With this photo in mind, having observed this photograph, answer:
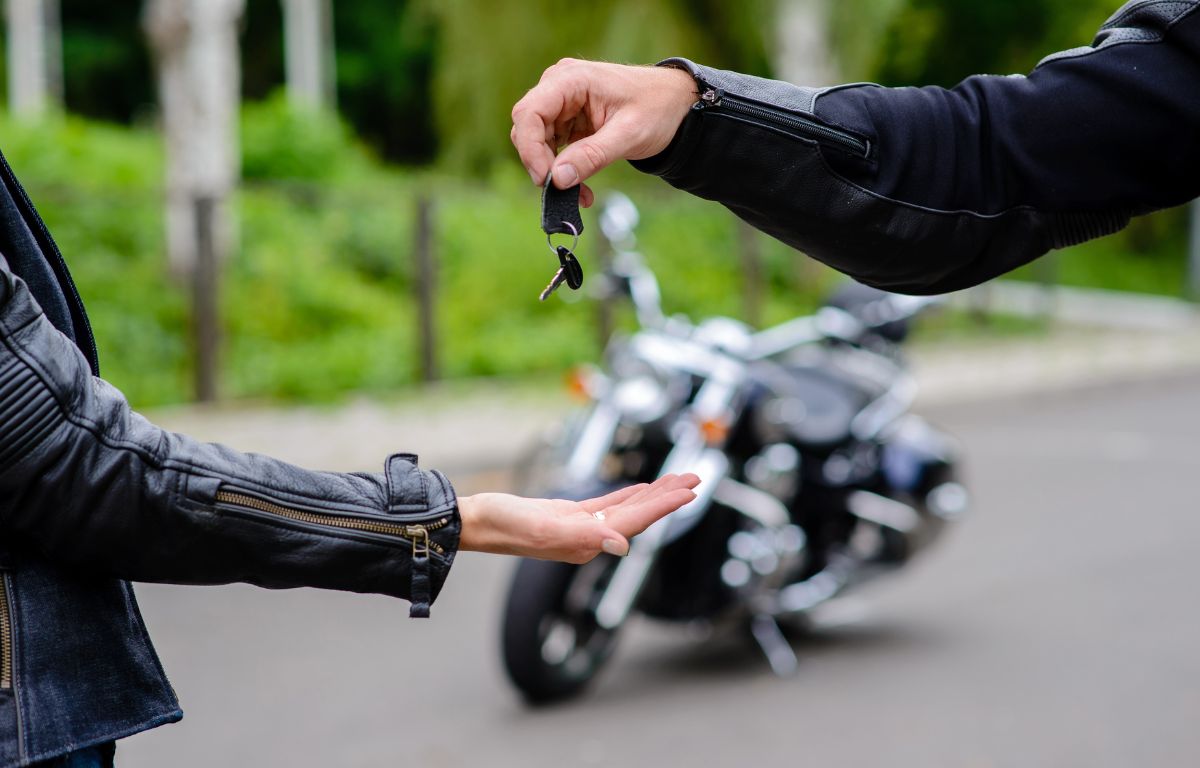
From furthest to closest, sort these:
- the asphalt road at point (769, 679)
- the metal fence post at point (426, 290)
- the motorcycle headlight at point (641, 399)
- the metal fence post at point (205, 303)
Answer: the metal fence post at point (426, 290) < the metal fence post at point (205, 303) < the motorcycle headlight at point (641, 399) < the asphalt road at point (769, 679)

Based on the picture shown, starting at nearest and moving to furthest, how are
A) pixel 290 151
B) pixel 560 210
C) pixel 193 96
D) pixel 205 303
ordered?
1. pixel 560 210
2. pixel 205 303
3. pixel 193 96
4. pixel 290 151

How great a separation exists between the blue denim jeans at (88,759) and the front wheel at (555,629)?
2.72 meters

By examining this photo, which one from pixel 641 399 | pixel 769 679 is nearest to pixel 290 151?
pixel 641 399

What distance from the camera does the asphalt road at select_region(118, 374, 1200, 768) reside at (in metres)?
4.25

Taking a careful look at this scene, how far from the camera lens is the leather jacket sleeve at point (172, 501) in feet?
4.56

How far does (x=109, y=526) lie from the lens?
1423mm

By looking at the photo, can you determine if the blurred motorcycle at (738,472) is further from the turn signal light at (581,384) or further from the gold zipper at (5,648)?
the gold zipper at (5,648)

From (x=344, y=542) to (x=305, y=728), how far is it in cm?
313

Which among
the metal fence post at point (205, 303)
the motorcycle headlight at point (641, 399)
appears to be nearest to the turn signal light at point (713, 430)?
the motorcycle headlight at point (641, 399)

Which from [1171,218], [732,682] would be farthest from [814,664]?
[1171,218]

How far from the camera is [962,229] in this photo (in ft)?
6.14

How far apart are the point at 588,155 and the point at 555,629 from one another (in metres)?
3.08

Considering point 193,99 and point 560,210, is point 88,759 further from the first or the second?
point 193,99

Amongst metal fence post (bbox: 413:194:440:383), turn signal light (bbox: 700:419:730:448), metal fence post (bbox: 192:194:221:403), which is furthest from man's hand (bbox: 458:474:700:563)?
metal fence post (bbox: 413:194:440:383)
